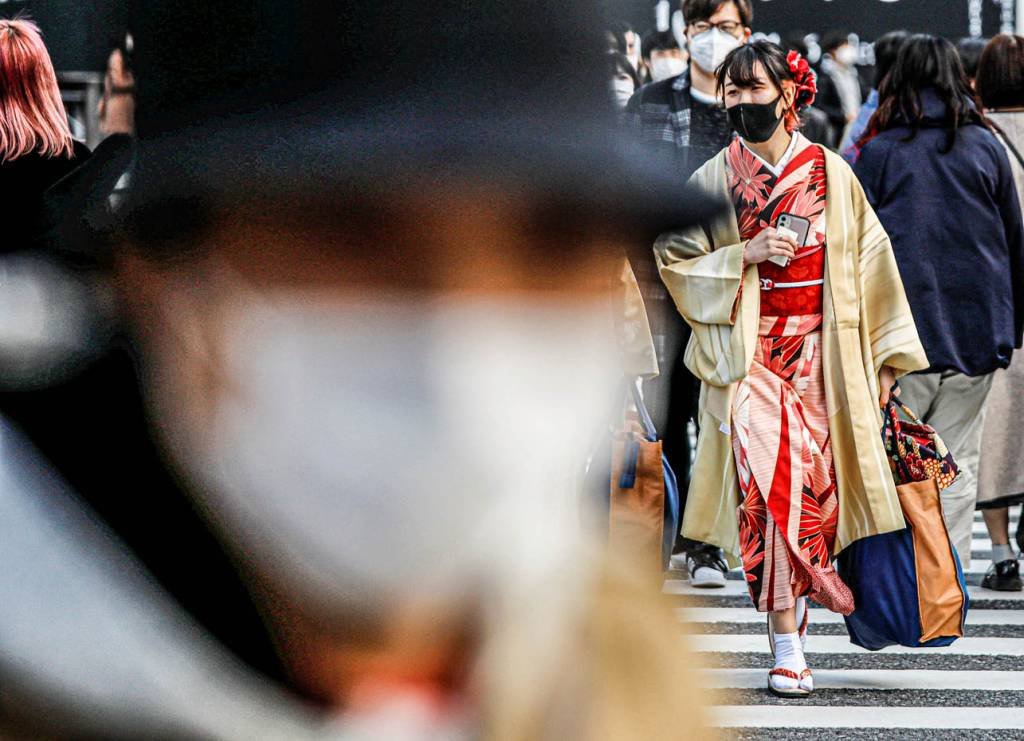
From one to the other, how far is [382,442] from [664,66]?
7.53m

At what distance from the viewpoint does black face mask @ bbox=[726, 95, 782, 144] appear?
4.76 meters

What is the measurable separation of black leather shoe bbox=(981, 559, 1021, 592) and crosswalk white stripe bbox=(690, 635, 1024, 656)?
81 centimetres

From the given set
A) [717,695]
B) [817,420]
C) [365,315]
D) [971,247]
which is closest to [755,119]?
[817,420]

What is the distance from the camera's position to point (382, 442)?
1.11m

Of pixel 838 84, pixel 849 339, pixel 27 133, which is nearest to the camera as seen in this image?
pixel 27 133

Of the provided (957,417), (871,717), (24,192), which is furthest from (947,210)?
(24,192)

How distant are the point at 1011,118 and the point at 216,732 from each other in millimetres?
6043

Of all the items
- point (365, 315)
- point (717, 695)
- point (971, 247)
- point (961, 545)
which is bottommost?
point (961, 545)

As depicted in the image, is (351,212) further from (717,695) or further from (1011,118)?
(1011,118)

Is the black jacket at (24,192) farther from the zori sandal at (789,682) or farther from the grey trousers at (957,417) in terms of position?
the grey trousers at (957,417)

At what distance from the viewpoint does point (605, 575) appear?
1243mm

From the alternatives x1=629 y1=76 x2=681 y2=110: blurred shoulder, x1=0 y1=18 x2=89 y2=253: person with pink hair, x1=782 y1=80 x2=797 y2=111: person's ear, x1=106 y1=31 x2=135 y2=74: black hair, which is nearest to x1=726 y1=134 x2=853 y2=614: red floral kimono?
x1=782 y1=80 x2=797 y2=111: person's ear

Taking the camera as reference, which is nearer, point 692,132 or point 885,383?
point 885,383

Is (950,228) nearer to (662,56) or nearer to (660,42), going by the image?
(662,56)
